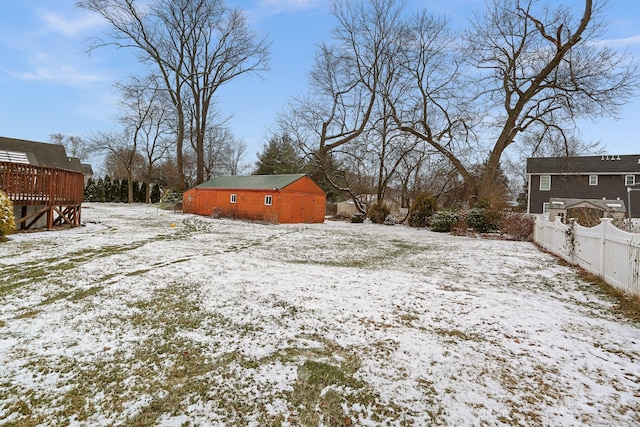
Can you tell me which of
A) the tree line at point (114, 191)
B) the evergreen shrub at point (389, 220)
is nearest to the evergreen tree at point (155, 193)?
the tree line at point (114, 191)

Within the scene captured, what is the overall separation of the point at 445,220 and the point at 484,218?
196 centimetres

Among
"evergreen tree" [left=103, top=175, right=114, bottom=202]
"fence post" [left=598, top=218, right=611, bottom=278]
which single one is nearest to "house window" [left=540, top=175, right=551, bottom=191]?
"fence post" [left=598, top=218, right=611, bottom=278]

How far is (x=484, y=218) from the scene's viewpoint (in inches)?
605

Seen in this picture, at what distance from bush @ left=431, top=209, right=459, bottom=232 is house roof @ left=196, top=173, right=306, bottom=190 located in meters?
8.31

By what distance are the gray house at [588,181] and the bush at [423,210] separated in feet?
47.3

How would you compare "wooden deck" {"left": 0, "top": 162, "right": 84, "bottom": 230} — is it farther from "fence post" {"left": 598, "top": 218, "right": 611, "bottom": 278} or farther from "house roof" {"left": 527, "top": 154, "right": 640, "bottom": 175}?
"house roof" {"left": 527, "top": 154, "right": 640, "bottom": 175}

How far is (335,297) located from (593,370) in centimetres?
276

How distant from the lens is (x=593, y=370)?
2703 millimetres

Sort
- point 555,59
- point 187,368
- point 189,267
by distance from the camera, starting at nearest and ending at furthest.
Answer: point 187,368
point 189,267
point 555,59

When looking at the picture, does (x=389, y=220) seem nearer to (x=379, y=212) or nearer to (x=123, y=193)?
(x=379, y=212)

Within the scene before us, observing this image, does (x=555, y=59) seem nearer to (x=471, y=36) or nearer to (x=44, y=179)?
(x=471, y=36)

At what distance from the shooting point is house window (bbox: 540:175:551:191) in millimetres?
28922

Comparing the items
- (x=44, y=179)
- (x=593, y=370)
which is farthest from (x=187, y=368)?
(x=44, y=179)

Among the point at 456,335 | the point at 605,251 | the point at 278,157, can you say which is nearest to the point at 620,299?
the point at 605,251
